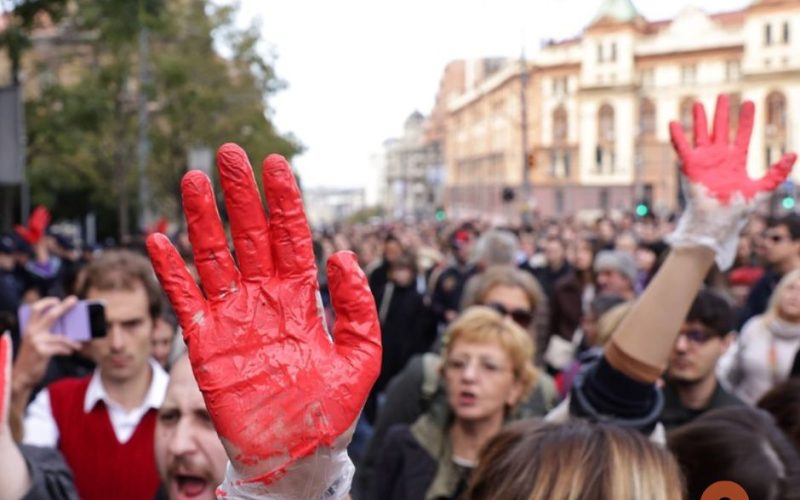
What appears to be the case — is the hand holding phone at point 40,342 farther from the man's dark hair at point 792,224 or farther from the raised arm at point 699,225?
the man's dark hair at point 792,224

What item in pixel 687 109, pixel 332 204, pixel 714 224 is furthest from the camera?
pixel 332 204

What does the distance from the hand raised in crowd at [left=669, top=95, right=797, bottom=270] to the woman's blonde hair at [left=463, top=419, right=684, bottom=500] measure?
797 millimetres

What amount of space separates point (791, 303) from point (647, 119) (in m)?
52.7

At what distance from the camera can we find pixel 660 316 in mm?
2729

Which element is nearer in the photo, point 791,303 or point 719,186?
point 719,186

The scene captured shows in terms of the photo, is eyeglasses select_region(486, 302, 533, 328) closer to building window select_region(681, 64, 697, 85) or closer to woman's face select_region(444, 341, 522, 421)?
Result: woman's face select_region(444, 341, 522, 421)

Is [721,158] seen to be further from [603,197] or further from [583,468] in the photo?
[603,197]

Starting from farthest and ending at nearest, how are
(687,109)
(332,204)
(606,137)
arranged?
(332,204), (606,137), (687,109)

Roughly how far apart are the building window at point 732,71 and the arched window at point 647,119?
739 inches

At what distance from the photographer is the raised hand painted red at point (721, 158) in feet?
9.30

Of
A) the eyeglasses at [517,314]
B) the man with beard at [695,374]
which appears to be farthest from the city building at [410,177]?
the man with beard at [695,374]

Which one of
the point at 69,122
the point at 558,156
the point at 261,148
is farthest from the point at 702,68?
the point at 558,156

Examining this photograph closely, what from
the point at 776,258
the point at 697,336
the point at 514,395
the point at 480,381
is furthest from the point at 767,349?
the point at 776,258

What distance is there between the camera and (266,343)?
1.75 meters
